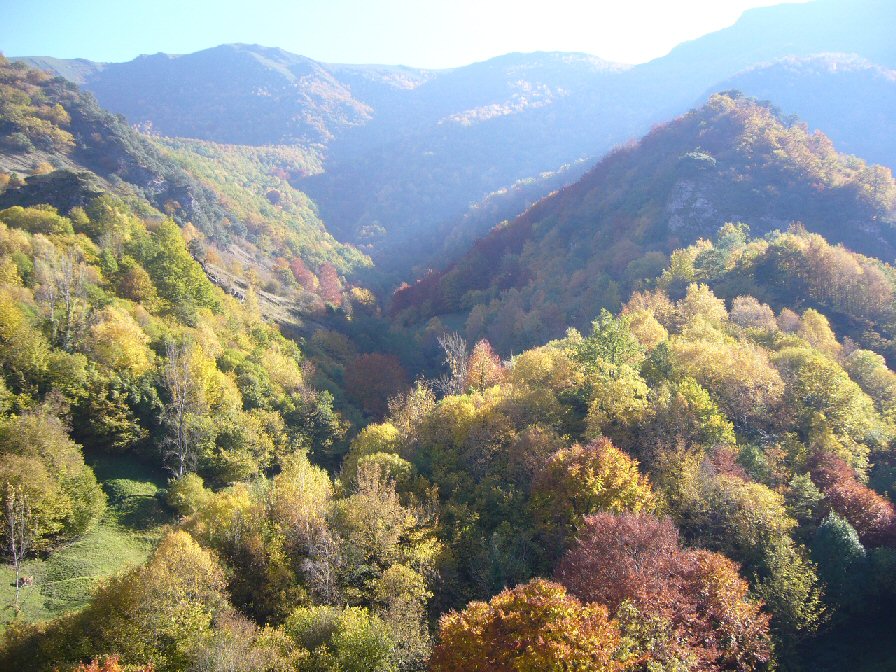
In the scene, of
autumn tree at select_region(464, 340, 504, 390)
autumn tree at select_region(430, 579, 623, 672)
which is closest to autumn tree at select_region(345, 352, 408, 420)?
autumn tree at select_region(464, 340, 504, 390)

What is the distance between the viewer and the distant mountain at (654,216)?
93.2 metres

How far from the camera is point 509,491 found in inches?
1416

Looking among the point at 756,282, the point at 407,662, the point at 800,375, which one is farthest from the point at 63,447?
the point at 756,282

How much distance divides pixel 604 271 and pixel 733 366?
61.4 meters

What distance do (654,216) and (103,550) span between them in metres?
111

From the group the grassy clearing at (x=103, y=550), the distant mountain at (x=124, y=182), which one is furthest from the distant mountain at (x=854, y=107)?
the grassy clearing at (x=103, y=550)

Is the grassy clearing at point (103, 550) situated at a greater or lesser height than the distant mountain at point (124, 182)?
lesser

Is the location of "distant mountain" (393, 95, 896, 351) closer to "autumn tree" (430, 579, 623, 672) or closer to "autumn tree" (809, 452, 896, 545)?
"autumn tree" (809, 452, 896, 545)

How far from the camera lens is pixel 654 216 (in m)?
110

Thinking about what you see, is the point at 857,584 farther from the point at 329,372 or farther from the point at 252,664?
the point at 329,372

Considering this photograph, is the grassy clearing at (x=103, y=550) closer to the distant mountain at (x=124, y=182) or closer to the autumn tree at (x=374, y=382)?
the autumn tree at (x=374, y=382)

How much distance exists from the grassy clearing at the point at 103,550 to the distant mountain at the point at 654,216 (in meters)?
65.3

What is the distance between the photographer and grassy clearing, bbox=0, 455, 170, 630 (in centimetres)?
2717

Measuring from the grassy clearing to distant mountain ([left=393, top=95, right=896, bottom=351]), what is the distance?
214 feet
